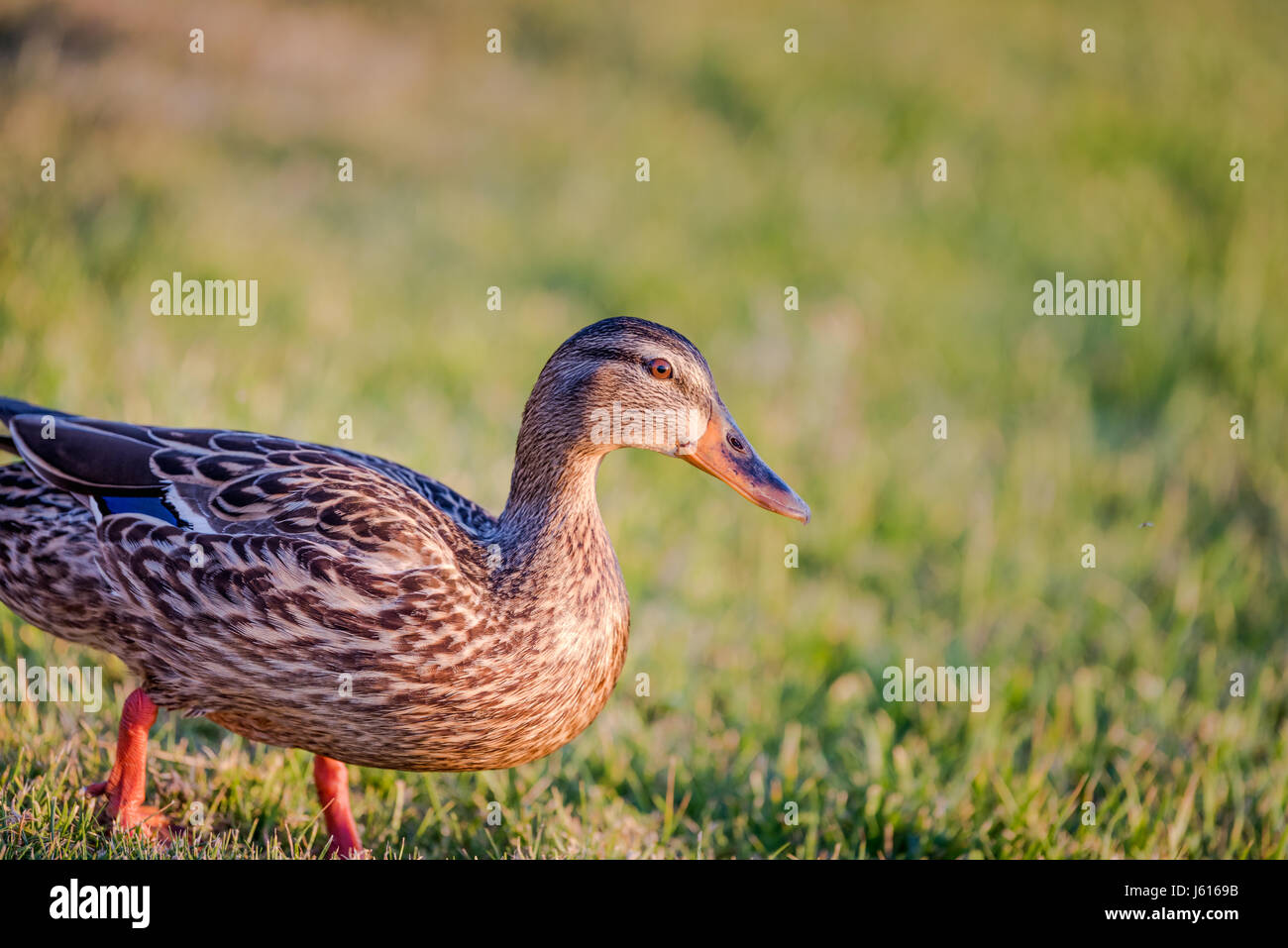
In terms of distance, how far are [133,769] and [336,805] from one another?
1.85 feet

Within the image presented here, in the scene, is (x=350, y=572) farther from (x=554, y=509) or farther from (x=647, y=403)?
(x=647, y=403)

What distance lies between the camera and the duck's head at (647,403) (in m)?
Result: 3.19

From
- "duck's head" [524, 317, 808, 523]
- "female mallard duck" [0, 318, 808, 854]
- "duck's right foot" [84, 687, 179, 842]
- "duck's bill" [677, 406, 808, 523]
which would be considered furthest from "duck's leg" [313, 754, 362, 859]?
"duck's bill" [677, 406, 808, 523]

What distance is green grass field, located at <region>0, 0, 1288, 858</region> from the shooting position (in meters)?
3.96

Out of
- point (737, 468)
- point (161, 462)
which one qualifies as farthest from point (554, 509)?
point (161, 462)

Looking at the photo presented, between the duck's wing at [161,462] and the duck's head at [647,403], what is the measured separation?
19.1 inches

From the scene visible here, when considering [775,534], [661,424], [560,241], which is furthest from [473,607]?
[560,241]

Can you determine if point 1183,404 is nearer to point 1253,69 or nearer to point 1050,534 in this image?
point 1050,534

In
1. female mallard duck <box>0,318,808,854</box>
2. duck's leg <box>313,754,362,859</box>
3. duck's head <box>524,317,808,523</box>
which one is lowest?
duck's leg <box>313,754,362,859</box>

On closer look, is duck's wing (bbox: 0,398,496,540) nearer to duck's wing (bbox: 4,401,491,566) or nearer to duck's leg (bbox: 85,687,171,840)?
duck's wing (bbox: 4,401,491,566)

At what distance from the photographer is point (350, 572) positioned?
294 centimetres

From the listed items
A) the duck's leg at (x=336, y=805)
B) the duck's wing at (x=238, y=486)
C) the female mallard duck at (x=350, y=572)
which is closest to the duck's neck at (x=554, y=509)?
the female mallard duck at (x=350, y=572)

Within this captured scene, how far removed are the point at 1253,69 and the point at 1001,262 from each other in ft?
13.9

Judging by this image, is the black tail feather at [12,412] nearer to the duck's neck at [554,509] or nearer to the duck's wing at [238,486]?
the duck's wing at [238,486]
